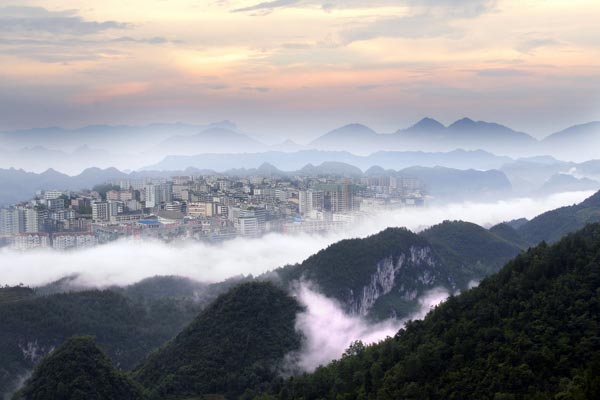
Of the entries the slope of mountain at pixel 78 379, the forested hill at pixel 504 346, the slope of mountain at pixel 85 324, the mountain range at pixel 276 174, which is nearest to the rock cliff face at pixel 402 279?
the slope of mountain at pixel 85 324

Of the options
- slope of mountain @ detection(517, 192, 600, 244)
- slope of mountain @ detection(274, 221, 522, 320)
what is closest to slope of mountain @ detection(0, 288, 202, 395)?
slope of mountain @ detection(274, 221, 522, 320)

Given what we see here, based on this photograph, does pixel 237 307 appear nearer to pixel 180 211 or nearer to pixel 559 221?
pixel 180 211

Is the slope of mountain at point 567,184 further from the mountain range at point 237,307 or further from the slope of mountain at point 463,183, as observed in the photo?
the mountain range at point 237,307

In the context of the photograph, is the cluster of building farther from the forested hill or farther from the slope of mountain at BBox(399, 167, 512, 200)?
the slope of mountain at BBox(399, 167, 512, 200)

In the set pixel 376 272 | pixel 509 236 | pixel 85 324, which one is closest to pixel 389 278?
pixel 376 272

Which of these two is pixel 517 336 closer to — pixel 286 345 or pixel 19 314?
pixel 286 345

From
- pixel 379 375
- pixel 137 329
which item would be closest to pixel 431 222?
pixel 137 329
